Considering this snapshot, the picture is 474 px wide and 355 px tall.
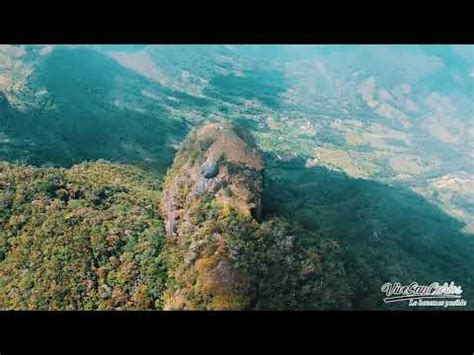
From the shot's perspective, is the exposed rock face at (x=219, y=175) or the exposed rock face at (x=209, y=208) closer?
the exposed rock face at (x=209, y=208)

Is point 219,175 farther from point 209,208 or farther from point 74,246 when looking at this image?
point 74,246

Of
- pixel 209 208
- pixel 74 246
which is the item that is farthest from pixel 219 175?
pixel 74 246

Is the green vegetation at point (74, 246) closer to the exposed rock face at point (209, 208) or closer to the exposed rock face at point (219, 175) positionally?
the exposed rock face at point (209, 208)

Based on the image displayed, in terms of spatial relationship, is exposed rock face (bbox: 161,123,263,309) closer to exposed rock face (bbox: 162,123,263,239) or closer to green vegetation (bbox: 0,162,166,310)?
exposed rock face (bbox: 162,123,263,239)

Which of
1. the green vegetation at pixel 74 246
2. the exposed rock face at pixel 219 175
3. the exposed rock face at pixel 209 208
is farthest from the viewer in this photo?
the exposed rock face at pixel 219 175

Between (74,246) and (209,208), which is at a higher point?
(209,208)

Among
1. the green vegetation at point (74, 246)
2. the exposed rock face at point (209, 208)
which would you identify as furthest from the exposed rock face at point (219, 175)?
the green vegetation at point (74, 246)

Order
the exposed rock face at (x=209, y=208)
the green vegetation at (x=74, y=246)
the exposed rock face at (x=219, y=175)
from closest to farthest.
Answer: the exposed rock face at (x=209, y=208) → the green vegetation at (x=74, y=246) → the exposed rock face at (x=219, y=175)

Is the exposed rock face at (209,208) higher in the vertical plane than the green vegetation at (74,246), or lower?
higher
